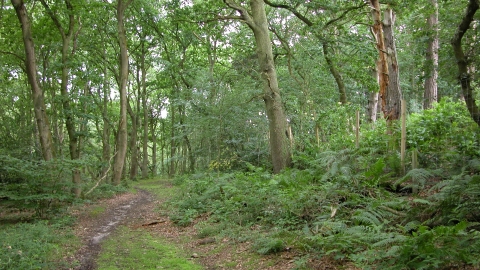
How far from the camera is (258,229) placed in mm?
7512

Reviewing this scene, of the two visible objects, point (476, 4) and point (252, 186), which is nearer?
point (476, 4)

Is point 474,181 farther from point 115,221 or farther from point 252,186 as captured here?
point 115,221

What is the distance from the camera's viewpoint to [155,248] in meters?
7.68

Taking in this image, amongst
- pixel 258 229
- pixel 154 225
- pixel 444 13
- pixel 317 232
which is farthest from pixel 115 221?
pixel 444 13

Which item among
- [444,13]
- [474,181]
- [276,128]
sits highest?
[444,13]

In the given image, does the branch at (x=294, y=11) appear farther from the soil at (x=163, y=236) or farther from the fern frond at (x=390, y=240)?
the fern frond at (x=390, y=240)

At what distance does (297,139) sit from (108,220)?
801 centimetres

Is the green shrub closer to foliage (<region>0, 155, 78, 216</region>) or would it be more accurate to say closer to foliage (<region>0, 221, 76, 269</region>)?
foliage (<region>0, 221, 76, 269</region>)

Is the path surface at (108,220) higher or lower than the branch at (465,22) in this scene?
lower

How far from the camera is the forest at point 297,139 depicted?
557 centimetres

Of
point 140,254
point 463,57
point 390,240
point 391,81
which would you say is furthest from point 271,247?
point 391,81

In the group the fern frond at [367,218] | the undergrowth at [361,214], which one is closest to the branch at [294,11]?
the undergrowth at [361,214]

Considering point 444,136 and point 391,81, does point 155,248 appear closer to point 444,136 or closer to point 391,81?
point 444,136

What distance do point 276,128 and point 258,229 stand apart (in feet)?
18.8
